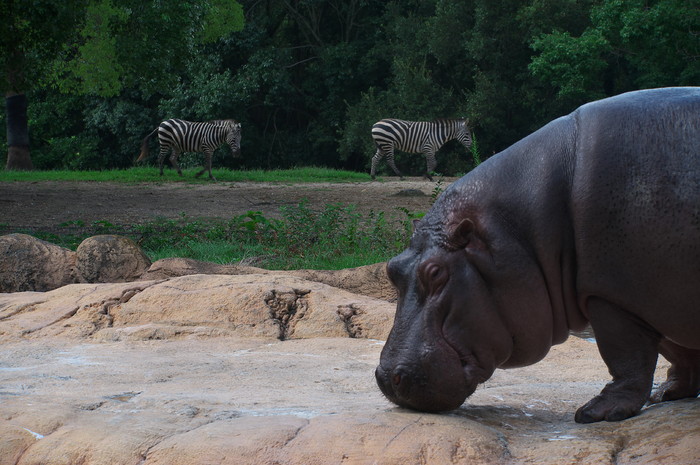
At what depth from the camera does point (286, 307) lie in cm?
509

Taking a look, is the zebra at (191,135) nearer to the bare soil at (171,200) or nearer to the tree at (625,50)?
the bare soil at (171,200)

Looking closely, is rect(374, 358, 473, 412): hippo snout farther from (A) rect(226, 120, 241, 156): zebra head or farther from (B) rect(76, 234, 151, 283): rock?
(A) rect(226, 120, 241, 156): zebra head

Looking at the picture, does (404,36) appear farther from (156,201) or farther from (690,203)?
(690,203)

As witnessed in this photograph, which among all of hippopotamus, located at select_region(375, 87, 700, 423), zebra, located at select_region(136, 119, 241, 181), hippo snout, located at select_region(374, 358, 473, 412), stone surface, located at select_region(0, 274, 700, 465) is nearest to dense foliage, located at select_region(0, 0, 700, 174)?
zebra, located at select_region(136, 119, 241, 181)

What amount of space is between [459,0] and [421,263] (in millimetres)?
22879

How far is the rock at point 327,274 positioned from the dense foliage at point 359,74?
10.8 metres

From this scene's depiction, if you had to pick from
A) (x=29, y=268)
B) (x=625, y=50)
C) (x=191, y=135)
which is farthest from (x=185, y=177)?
(x=29, y=268)

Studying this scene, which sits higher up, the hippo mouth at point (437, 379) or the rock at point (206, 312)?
the hippo mouth at point (437, 379)

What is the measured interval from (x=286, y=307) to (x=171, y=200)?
9295 mm

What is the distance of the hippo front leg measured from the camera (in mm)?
2701

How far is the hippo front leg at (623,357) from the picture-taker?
2.70m

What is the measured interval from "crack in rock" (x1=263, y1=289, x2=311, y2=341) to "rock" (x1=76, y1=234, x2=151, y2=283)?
Result: 1.80 meters

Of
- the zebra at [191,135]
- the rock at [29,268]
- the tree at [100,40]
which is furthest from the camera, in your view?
the zebra at [191,135]

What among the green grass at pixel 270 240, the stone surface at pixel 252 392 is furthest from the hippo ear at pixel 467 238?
the green grass at pixel 270 240
